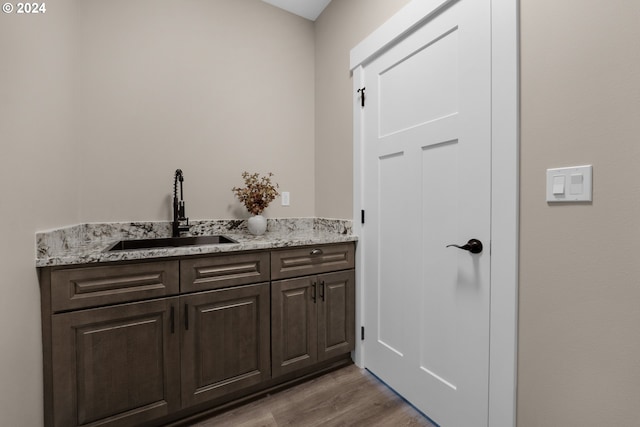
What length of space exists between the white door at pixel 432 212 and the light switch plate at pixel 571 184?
226 millimetres

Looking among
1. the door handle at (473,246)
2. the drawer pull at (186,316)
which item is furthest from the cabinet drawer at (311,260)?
the door handle at (473,246)

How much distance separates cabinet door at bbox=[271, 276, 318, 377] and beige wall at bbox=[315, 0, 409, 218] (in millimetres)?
663

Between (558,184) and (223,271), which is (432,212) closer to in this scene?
(558,184)

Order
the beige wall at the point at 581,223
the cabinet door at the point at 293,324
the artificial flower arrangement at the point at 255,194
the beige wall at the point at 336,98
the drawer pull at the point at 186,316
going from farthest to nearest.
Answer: the artificial flower arrangement at the point at 255,194 < the beige wall at the point at 336,98 < the cabinet door at the point at 293,324 < the drawer pull at the point at 186,316 < the beige wall at the point at 581,223

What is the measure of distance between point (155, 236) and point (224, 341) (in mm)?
861

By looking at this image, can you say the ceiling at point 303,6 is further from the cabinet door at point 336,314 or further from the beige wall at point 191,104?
the cabinet door at point 336,314

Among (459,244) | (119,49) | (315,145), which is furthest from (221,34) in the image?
(459,244)

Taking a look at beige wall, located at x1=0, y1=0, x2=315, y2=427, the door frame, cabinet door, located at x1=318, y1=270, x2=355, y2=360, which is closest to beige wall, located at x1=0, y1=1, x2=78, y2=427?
beige wall, located at x1=0, y1=0, x2=315, y2=427

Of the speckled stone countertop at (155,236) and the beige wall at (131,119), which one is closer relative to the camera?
the beige wall at (131,119)

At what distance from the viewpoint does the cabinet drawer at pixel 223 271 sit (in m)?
1.39

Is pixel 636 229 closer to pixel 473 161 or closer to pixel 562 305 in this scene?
pixel 562 305

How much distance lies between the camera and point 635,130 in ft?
2.67

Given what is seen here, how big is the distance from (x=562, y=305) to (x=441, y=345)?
59 cm

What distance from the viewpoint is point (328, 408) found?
1.55 m
